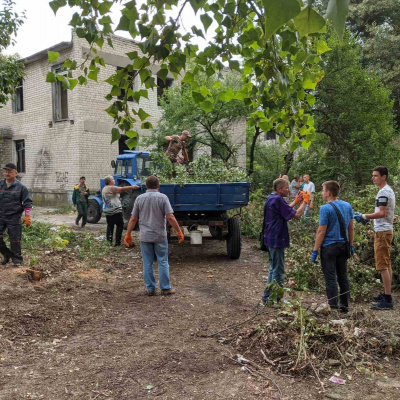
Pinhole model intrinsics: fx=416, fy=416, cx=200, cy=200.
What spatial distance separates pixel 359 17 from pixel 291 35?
21665mm

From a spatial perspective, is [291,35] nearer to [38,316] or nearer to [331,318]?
[331,318]

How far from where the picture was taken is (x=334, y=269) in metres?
5.07

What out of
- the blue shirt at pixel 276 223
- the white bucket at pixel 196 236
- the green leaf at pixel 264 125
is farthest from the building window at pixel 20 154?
the green leaf at pixel 264 125

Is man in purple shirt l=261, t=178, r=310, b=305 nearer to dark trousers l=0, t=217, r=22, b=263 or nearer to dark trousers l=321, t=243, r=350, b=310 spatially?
dark trousers l=321, t=243, r=350, b=310

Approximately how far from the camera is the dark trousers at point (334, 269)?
498 cm

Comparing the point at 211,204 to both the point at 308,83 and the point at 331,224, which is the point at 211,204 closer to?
the point at 331,224

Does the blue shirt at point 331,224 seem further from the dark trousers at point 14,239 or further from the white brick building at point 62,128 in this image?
the white brick building at point 62,128

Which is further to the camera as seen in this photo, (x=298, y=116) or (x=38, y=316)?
(x=38, y=316)

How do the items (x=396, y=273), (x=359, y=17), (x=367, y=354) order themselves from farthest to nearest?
(x=359, y=17)
(x=396, y=273)
(x=367, y=354)

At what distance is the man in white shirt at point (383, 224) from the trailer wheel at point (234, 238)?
316 centimetres

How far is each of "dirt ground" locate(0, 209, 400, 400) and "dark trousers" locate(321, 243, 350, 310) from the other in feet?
2.55

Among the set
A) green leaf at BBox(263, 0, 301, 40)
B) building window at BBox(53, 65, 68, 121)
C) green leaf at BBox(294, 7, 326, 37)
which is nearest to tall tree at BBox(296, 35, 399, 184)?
building window at BBox(53, 65, 68, 121)

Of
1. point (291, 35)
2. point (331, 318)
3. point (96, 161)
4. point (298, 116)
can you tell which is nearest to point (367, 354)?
point (331, 318)

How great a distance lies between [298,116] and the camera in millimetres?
3477
